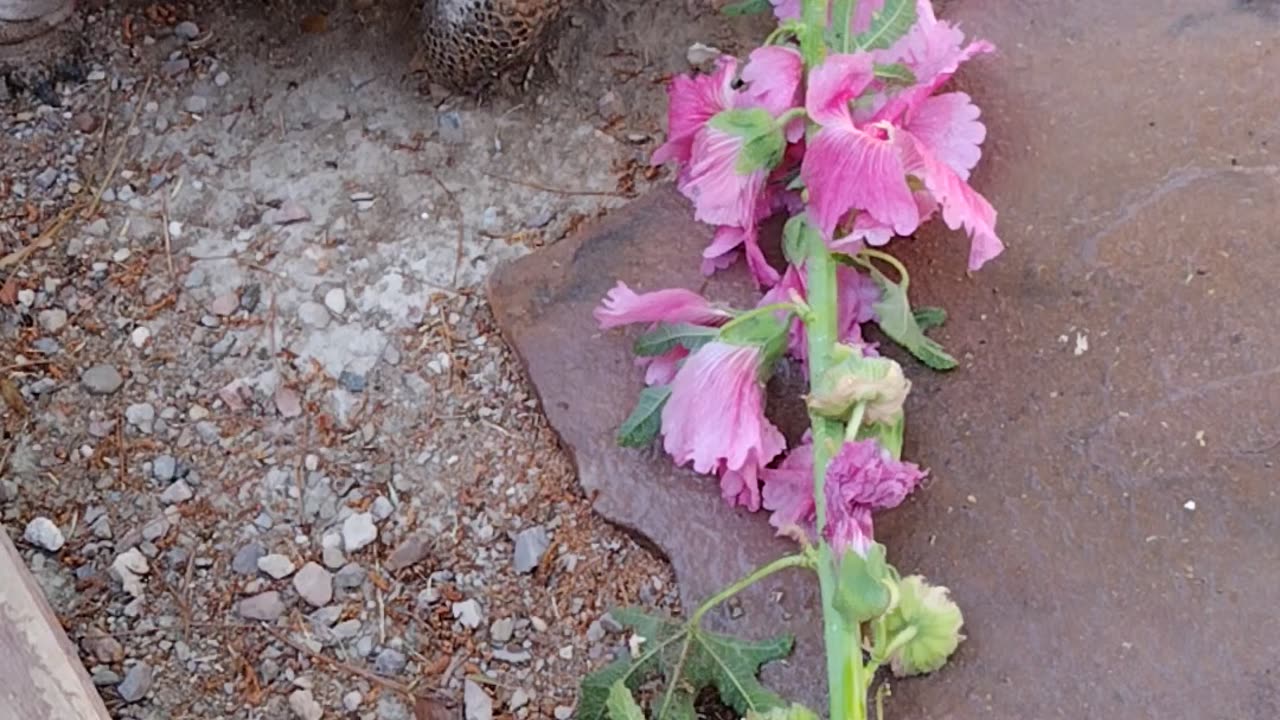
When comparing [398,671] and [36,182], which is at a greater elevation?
[36,182]

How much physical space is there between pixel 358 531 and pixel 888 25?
66 centimetres

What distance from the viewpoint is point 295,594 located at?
142cm

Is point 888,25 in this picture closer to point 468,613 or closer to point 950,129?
point 950,129

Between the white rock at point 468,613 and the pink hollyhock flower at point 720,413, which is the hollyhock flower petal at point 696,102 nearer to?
the pink hollyhock flower at point 720,413

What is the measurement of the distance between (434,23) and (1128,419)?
0.85 meters

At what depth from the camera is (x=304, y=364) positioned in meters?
1.55

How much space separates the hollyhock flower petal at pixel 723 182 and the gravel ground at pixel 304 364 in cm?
29

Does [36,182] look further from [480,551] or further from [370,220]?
[480,551]

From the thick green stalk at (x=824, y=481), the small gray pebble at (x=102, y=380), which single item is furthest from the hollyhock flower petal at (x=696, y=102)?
the small gray pebble at (x=102, y=380)

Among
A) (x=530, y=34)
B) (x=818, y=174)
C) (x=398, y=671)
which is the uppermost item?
(x=818, y=174)

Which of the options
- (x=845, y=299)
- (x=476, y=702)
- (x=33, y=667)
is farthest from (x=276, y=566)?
(x=845, y=299)

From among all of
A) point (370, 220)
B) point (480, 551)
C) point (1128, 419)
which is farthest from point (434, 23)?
point (1128, 419)

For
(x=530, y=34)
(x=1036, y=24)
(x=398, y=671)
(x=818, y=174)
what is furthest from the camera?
(x=530, y=34)

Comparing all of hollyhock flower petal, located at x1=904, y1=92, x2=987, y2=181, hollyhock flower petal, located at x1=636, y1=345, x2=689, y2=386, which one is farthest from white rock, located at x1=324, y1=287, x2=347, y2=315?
hollyhock flower petal, located at x1=904, y1=92, x2=987, y2=181
